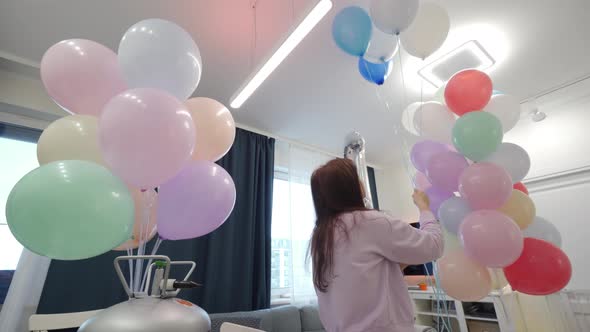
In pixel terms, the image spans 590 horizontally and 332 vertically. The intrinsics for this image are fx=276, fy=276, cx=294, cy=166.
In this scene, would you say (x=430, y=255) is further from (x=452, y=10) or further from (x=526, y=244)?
(x=452, y=10)

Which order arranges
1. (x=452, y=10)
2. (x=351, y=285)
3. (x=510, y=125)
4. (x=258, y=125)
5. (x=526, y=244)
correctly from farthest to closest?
1. (x=258, y=125)
2. (x=452, y=10)
3. (x=510, y=125)
4. (x=526, y=244)
5. (x=351, y=285)

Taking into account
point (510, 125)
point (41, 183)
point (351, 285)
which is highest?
point (510, 125)

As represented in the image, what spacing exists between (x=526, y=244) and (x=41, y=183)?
192cm

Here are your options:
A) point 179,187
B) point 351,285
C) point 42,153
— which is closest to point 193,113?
point 179,187

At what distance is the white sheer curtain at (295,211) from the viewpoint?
131 inches

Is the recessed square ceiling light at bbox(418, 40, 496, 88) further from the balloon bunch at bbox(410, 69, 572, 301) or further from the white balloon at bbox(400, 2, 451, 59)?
the balloon bunch at bbox(410, 69, 572, 301)

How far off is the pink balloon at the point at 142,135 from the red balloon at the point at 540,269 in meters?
1.58

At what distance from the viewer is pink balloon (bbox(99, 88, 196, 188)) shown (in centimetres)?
83

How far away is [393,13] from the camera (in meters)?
1.44

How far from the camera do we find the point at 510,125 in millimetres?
1601

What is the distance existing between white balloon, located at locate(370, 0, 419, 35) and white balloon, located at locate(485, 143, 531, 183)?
836 mm

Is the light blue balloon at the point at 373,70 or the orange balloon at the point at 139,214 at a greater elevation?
the light blue balloon at the point at 373,70

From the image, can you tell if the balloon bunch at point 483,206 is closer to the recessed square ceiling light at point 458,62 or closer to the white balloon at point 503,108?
the white balloon at point 503,108

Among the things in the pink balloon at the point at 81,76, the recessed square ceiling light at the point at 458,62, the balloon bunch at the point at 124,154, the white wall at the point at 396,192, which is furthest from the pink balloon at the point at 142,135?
the white wall at the point at 396,192
